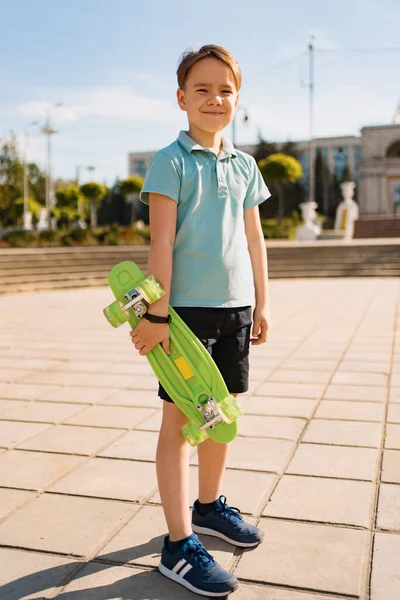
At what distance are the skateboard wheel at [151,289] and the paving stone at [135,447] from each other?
140cm

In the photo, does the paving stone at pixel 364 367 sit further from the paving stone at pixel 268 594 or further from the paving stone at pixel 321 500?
the paving stone at pixel 268 594

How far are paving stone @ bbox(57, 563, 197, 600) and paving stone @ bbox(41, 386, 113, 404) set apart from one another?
2.13m

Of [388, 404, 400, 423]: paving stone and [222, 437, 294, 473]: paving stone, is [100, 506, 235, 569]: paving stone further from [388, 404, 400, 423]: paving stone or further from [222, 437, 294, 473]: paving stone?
[388, 404, 400, 423]: paving stone

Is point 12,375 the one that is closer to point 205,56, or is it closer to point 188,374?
point 188,374

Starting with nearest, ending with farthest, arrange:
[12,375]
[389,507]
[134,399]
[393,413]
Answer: [389,507], [393,413], [134,399], [12,375]

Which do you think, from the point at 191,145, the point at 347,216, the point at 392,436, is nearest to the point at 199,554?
the point at 191,145

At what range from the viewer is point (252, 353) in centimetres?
563

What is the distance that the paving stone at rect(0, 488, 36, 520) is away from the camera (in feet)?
8.03

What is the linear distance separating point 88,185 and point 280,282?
24163 millimetres

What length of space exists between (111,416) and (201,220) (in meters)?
2.10

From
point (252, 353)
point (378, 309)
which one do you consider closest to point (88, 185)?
point (378, 309)

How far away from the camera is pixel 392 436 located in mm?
3291

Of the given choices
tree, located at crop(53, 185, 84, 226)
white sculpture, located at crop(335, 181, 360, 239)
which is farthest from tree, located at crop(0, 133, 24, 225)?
white sculpture, located at crop(335, 181, 360, 239)

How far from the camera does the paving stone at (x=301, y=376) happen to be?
179 inches
